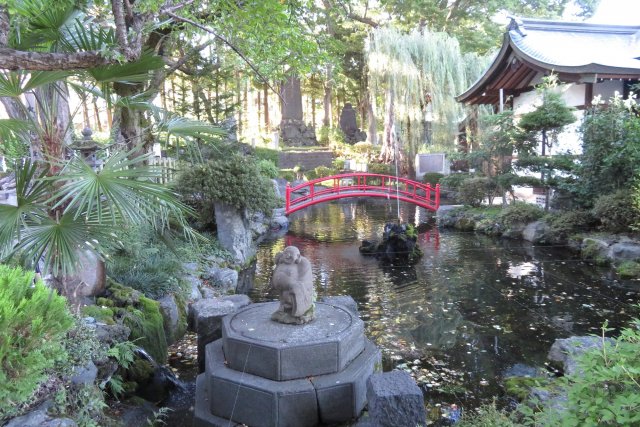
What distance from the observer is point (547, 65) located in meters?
15.0

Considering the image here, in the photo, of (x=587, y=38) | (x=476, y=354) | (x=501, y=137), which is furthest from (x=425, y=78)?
(x=476, y=354)

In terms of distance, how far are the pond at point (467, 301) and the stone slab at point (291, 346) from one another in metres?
1.33

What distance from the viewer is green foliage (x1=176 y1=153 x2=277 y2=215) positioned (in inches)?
380

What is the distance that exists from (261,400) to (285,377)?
0.88 ft

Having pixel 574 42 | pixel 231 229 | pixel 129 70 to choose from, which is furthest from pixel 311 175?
pixel 129 70

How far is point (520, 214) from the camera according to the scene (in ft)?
43.5

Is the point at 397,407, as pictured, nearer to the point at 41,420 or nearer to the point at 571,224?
the point at 41,420

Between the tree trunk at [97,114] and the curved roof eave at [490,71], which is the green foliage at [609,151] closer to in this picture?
the curved roof eave at [490,71]

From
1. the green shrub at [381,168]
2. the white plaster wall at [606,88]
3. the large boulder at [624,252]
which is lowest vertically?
the large boulder at [624,252]

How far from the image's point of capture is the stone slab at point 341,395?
396cm

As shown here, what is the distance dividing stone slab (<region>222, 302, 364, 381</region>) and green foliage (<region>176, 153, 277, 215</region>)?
5407 millimetres

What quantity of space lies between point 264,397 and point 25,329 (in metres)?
1.91

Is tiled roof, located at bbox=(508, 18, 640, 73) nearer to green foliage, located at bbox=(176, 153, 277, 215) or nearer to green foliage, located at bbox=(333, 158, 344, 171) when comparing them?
green foliage, located at bbox=(176, 153, 277, 215)

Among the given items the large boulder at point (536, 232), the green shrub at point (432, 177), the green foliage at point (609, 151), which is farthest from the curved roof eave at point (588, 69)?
the green shrub at point (432, 177)
